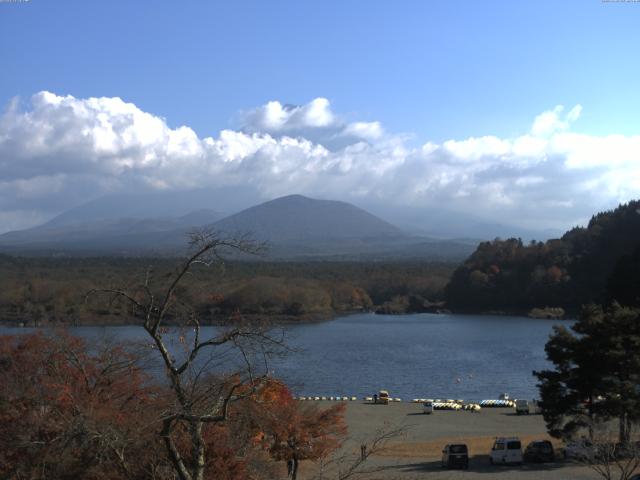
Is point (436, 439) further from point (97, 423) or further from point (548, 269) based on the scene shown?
point (548, 269)

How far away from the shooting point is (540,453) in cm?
1490

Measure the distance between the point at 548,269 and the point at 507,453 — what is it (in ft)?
191

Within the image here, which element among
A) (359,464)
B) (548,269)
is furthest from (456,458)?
(548,269)

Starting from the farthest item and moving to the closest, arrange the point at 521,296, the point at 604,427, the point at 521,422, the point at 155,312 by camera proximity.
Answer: the point at 521,296 → the point at 521,422 → the point at 604,427 → the point at 155,312

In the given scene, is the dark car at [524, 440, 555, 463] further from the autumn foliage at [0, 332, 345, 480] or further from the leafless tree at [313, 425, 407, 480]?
the autumn foliage at [0, 332, 345, 480]

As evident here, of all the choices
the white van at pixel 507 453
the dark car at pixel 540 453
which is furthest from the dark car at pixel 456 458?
the dark car at pixel 540 453

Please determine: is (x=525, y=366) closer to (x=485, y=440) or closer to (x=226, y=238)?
(x=485, y=440)

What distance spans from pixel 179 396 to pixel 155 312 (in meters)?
0.71

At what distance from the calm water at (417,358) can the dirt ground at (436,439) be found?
2.92m

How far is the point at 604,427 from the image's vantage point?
14000 mm

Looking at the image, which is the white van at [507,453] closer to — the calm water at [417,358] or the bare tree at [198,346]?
the calm water at [417,358]

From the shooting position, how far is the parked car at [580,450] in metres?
11.5

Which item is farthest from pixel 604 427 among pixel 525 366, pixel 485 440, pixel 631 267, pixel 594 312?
pixel 631 267

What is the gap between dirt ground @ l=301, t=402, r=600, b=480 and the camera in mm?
13812
